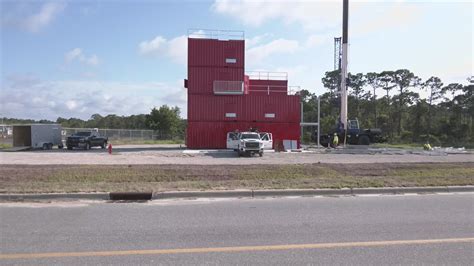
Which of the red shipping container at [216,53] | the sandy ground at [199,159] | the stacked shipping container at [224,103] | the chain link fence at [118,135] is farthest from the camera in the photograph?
the chain link fence at [118,135]

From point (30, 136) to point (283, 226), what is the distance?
34.5 meters

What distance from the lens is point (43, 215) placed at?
858cm

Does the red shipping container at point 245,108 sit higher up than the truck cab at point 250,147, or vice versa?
the red shipping container at point 245,108

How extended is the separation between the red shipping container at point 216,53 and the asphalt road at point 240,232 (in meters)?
29.6

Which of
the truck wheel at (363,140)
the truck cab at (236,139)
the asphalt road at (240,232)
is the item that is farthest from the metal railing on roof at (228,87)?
the asphalt road at (240,232)

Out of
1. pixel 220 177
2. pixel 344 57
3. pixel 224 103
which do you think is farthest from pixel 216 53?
pixel 220 177

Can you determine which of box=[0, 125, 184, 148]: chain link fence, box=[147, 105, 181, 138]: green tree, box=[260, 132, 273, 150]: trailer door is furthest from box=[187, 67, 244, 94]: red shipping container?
box=[147, 105, 181, 138]: green tree

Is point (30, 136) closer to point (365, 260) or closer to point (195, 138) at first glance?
point (195, 138)

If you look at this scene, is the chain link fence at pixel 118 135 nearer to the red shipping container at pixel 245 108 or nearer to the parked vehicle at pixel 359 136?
the red shipping container at pixel 245 108

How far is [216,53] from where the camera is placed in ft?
128

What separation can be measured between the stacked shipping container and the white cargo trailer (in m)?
11.7

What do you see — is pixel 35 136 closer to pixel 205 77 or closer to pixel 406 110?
pixel 205 77

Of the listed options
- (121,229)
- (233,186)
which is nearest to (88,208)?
(121,229)

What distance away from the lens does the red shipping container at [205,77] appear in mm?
38625
